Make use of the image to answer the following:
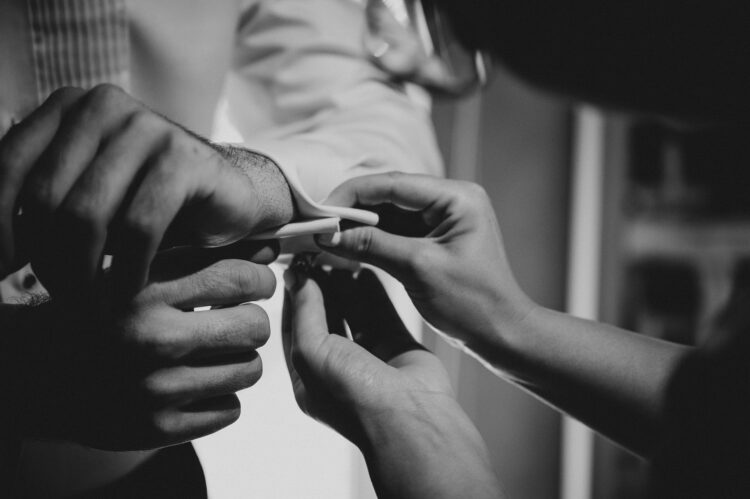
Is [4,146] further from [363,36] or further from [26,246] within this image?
[363,36]

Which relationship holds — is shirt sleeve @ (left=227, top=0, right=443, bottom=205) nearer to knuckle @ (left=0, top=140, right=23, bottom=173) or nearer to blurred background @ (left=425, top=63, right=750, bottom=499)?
knuckle @ (left=0, top=140, right=23, bottom=173)

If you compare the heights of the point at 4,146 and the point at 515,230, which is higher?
the point at 4,146

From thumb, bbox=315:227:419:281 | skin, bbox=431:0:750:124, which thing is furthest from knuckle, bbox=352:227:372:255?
skin, bbox=431:0:750:124

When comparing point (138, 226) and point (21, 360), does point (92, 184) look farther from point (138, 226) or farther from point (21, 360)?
point (21, 360)

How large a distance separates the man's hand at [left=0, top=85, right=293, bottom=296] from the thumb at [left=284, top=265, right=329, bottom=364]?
0.52 ft

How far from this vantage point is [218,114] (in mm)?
822

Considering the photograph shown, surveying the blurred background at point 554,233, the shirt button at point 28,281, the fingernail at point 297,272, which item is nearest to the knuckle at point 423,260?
the fingernail at point 297,272

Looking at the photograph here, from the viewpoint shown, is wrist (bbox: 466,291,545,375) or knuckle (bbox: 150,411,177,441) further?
wrist (bbox: 466,291,545,375)

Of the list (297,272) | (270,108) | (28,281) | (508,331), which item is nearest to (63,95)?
(297,272)

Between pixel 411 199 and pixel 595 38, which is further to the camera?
pixel 595 38

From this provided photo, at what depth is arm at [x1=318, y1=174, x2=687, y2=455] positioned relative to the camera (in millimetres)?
474

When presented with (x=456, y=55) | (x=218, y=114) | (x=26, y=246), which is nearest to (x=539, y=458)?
(x=456, y=55)

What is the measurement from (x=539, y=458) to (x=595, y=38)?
3.68ft

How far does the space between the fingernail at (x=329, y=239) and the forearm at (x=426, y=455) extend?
160 mm
